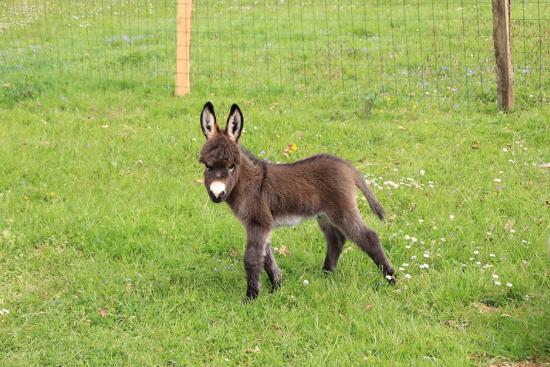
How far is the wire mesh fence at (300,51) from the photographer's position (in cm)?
1093

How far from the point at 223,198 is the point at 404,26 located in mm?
9924

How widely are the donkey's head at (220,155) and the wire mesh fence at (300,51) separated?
188 inches

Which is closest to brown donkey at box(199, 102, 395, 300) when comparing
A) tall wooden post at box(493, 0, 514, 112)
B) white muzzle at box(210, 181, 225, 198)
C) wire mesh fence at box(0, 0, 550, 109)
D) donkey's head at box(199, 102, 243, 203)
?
donkey's head at box(199, 102, 243, 203)

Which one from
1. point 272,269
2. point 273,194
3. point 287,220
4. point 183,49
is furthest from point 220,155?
point 183,49

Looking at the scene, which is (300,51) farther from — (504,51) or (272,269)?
(272,269)

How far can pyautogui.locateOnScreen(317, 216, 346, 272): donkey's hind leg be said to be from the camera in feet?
19.5

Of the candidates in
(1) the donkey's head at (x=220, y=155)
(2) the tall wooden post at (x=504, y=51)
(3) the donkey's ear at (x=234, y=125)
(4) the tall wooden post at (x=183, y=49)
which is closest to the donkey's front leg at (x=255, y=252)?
(1) the donkey's head at (x=220, y=155)

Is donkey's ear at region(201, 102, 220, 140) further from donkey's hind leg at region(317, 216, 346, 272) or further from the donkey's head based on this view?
donkey's hind leg at region(317, 216, 346, 272)

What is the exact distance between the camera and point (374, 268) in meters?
6.01

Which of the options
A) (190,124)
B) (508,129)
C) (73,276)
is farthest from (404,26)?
(73,276)

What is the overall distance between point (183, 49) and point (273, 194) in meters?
6.07

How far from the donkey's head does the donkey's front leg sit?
40 cm

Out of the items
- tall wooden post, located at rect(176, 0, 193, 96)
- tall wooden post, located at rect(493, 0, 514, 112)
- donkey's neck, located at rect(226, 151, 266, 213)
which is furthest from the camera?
tall wooden post, located at rect(176, 0, 193, 96)

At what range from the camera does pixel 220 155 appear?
5301 millimetres
